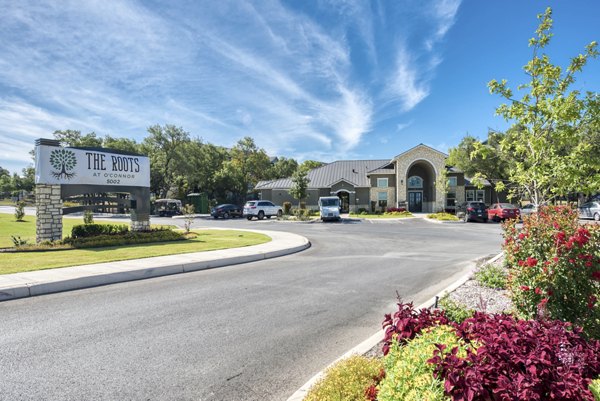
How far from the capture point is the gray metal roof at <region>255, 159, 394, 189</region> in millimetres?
43513

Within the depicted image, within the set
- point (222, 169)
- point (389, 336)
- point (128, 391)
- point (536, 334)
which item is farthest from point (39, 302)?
point (222, 169)

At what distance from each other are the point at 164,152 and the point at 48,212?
3806 centimetres

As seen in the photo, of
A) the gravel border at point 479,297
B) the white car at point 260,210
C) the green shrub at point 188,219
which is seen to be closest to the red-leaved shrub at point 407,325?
the gravel border at point 479,297

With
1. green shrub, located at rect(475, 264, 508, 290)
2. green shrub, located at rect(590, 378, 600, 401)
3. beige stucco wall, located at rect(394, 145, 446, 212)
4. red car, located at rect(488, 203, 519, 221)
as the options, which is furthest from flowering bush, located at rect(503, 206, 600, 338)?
beige stucco wall, located at rect(394, 145, 446, 212)

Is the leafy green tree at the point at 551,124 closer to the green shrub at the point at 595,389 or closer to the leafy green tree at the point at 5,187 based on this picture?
the green shrub at the point at 595,389

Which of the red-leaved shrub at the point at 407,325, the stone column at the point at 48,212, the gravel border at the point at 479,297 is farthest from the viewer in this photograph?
the stone column at the point at 48,212

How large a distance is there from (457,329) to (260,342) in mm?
2679

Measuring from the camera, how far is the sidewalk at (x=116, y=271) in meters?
7.12

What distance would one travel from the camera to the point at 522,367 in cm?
222

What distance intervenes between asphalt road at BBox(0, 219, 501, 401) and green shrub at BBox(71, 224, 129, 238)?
8.71 metres

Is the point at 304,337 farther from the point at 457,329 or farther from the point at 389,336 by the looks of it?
the point at 457,329

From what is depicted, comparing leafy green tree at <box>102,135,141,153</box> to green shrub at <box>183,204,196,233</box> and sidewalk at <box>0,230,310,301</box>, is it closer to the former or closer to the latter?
green shrub at <box>183,204,196,233</box>

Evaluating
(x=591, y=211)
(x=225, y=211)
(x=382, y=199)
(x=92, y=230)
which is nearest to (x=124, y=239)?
(x=92, y=230)

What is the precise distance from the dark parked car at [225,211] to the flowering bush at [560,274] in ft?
113
